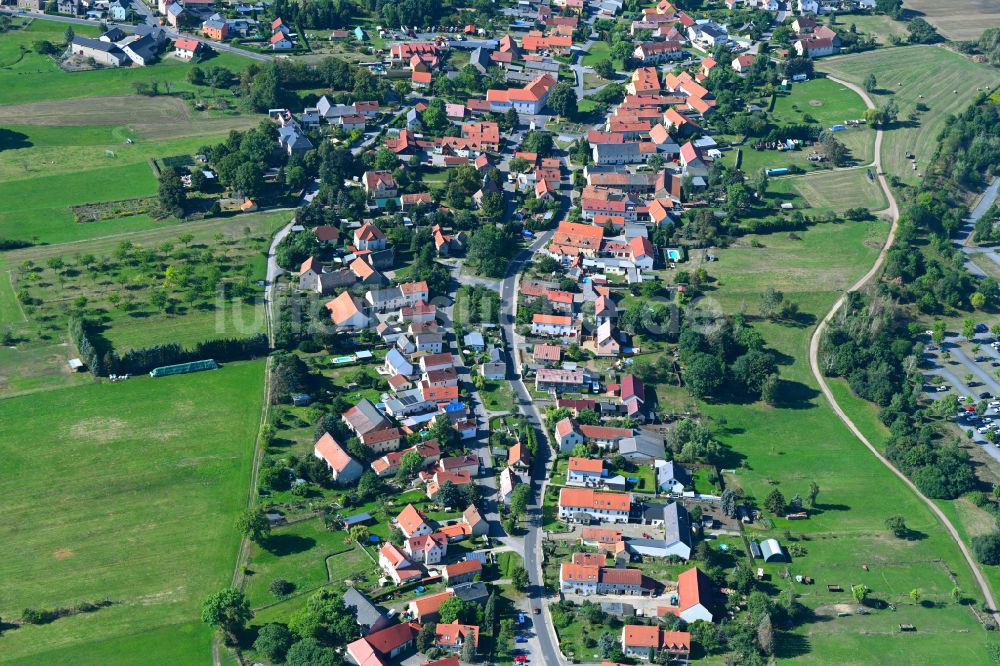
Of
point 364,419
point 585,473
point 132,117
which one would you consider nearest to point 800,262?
point 585,473

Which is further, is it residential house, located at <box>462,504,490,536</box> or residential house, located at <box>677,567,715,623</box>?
residential house, located at <box>462,504,490,536</box>

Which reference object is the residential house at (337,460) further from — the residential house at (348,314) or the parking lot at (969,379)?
the parking lot at (969,379)

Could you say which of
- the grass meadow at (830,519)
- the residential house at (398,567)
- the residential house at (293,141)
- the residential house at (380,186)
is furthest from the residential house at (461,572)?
the residential house at (293,141)

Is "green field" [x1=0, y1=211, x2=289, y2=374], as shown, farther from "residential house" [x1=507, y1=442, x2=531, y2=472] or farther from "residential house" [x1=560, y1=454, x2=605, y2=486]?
"residential house" [x1=560, y1=454, x2=605, y2=486]

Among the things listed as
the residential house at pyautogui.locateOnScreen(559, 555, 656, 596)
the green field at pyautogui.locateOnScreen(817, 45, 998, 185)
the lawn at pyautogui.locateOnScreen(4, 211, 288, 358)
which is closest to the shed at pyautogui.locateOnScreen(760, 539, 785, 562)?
the residential house at pyautogui.locateOnScreen(559, 555, 656, 596)

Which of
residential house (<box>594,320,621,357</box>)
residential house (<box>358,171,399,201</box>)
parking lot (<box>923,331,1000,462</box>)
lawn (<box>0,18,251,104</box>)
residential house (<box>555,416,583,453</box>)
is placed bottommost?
residential house (<box>555,416,583,453</box>)

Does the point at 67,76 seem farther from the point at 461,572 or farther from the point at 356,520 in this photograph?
the point at 461,572

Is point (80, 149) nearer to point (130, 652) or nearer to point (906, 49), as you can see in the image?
point (130, 652)
